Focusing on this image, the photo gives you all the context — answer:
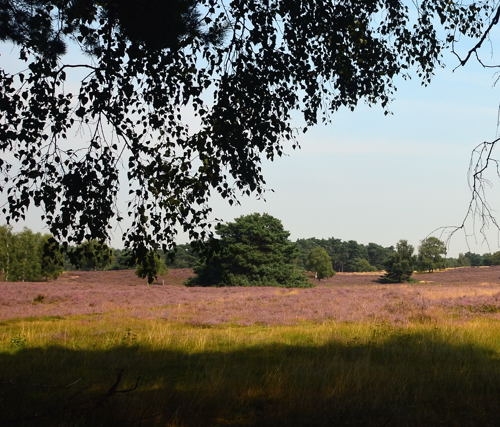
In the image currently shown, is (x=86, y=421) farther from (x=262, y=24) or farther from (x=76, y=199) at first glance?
(x=262, y=24)

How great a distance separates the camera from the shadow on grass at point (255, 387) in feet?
17.0

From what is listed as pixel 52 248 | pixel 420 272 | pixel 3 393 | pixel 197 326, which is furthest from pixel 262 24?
pixel 420 272

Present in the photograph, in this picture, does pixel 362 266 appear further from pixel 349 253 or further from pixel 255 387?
pixel 255 387

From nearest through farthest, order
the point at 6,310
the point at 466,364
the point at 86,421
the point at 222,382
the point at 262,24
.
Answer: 1. the point at 86,421
2. the point at 262,24
3. the point at 222,382
4. the point at 466,364
5. the point at 6,310

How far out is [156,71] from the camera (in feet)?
18.0

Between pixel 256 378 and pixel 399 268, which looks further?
pixel 399 268

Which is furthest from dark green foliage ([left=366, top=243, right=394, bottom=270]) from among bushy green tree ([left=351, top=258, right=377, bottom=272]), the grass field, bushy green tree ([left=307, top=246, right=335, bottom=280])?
the grass field

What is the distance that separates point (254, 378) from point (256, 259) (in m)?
41.0

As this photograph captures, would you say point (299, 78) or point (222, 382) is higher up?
point (299, 78)

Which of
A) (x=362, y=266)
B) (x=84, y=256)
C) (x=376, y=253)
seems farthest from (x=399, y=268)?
(x=376, y=253)

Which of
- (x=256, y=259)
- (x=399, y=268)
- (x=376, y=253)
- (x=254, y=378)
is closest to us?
(x=254, y=378)

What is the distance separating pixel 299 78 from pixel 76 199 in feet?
10.7

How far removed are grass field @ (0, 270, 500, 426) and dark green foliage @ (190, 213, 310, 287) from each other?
33.9m

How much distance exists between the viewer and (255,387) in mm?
6574
